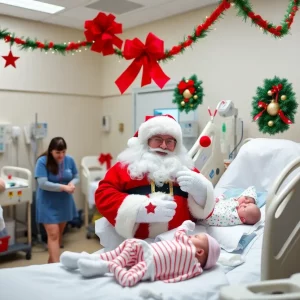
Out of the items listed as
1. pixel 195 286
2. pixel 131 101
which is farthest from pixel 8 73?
pixel 195 286

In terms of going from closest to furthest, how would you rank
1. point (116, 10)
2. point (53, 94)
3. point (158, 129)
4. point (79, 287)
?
point (79, 287), point (158, 129), point (116, 10), point (53, 94)

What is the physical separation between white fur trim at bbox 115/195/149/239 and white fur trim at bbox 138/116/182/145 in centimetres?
46

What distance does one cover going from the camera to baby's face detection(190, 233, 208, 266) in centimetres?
192

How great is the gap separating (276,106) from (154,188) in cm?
151

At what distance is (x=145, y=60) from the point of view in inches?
103

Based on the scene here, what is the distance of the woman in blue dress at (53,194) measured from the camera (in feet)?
13.0

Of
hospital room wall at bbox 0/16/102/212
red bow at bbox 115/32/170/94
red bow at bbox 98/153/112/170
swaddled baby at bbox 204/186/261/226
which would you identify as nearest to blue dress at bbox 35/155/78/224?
hospital room wall at bbox 0/16/102/212

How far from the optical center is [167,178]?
2.43 meters

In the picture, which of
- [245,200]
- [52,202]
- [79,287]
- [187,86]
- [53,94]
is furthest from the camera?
[53,94]

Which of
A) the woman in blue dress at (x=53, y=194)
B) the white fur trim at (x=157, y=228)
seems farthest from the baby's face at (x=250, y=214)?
the woman in blue dress at (x=53, y=194)

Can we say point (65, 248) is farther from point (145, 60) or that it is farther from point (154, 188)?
point (145, 60)

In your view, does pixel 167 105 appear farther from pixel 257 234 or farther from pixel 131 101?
pixel 257 234

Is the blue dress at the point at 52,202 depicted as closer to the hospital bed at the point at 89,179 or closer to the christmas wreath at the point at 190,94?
the hospital bed at the point at 89,179

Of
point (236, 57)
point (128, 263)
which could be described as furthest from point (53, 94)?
point (128, 263)
